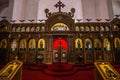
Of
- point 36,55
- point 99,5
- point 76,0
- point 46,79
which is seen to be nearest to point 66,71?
point 46,79

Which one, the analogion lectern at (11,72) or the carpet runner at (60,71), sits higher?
the analogion lectern at (11,72)

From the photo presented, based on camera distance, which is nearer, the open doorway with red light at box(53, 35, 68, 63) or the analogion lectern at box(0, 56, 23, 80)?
the analogion lectern at box(0, 56, 23, 80)

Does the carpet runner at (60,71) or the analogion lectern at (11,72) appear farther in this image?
the carpet runner at (60,71)

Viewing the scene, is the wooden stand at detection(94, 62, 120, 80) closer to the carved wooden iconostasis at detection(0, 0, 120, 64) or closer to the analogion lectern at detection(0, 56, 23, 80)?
the analogion lectern at detection(0, 56, 23, 80)

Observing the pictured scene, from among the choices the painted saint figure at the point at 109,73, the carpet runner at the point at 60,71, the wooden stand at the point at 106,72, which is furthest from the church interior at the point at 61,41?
the painted saint figure at the point at 109,73

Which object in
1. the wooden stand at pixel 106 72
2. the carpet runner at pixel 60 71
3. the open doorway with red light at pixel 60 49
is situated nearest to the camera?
the wooden stand at pixel 106 72

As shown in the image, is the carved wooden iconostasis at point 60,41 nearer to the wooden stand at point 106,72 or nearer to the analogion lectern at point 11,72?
the analogion lectern at point 11,72

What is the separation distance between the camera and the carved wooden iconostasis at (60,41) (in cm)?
1057

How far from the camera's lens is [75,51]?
1069 cm

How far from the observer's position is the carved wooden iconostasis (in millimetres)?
10570

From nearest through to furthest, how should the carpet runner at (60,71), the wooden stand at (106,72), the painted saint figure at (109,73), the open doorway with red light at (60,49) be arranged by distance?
the wooden stand at (106,72), the painted saint figure at (109,73), the carpet runner at (60,71), the open doorway with red light at (60,49)

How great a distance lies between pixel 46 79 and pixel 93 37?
5616 millimetres

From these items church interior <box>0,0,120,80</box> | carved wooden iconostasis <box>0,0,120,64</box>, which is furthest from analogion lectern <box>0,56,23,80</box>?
carved wooden iconostasis <box>0,0,120,64</box>

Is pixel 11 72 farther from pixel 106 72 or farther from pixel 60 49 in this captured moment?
pixel 60 49
